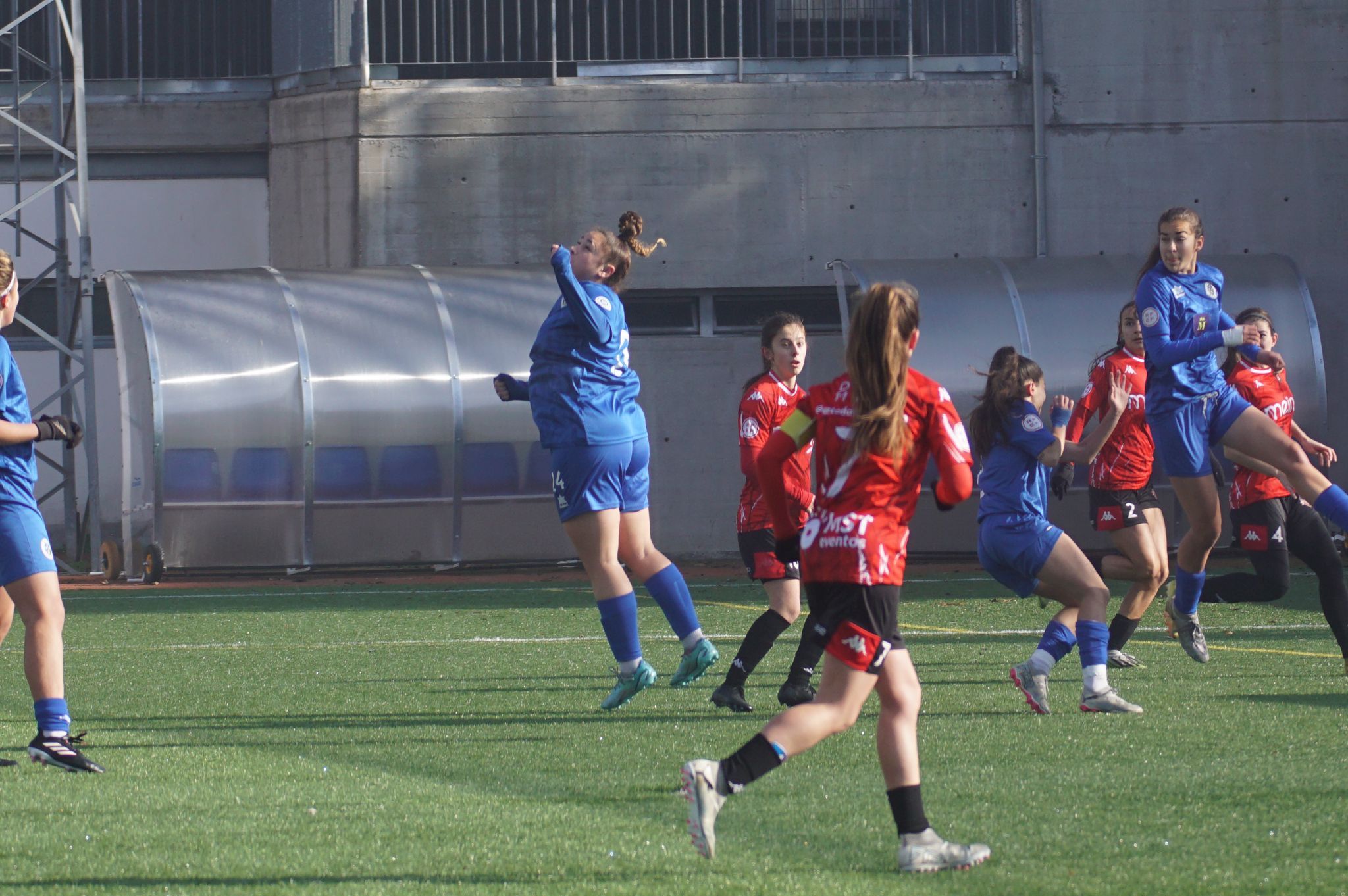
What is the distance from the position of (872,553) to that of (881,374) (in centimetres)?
45

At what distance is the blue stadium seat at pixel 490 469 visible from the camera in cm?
1822

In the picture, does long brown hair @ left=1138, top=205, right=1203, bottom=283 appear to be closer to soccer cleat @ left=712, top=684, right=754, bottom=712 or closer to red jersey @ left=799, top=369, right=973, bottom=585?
soccer cleat @ left=712, top=684, right=754, bottom=712

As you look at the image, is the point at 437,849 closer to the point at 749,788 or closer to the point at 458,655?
the point at 749,788

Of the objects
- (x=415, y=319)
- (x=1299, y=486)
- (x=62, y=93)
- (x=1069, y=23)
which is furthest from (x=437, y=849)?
(x=62, y=93)

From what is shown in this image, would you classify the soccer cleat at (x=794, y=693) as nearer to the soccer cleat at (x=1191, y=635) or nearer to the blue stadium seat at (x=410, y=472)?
the soccer cleat at (x=1191, y=635)

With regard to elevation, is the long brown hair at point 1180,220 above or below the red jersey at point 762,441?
above

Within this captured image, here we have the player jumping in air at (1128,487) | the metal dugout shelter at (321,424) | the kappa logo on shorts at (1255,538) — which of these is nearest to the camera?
the player jumping in air at (1128,487)

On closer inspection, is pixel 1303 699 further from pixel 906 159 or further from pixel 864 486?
pixel 906 159

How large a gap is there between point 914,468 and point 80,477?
19.1m

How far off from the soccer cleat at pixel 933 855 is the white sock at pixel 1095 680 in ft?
9.55

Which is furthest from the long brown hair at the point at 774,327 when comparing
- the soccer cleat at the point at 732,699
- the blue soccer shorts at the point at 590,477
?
the soccer cleat at the point at 732,699

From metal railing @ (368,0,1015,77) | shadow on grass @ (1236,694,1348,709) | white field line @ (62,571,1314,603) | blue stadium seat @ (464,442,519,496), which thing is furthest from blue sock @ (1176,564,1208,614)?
metal railing @ (368,0,1015,77)

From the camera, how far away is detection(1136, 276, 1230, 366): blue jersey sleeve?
761 centimetres

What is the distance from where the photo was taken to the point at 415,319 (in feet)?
60.6
